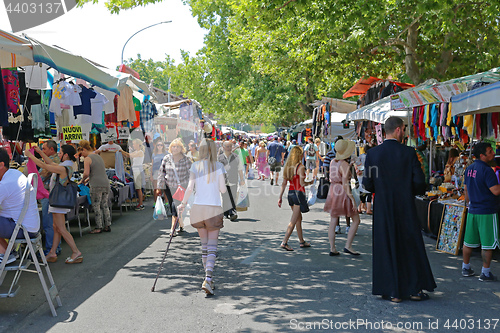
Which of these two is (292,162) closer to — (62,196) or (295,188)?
(295,188)

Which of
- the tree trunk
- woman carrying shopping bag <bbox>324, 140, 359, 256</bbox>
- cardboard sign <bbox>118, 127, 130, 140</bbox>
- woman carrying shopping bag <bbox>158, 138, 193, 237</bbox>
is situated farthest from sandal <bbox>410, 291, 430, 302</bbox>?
the tree trunk

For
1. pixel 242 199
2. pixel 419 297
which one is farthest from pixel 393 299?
pixel 242 199

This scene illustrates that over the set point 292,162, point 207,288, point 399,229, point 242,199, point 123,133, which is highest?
point 123,133

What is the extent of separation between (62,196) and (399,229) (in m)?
5.03

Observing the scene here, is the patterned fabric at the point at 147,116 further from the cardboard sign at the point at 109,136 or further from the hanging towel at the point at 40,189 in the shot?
the hanging towel at the point at 40,189

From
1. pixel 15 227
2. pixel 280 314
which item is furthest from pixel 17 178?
pixel 280 314

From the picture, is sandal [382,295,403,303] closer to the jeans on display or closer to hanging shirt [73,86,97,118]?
the jeans on display

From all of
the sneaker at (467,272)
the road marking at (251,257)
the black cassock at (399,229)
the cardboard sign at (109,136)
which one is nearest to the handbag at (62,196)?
the road marking at (251,257)

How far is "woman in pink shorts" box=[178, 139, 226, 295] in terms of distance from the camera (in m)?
6.34

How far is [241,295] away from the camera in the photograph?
614 centimetres

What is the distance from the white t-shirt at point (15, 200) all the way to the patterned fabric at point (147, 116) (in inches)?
394

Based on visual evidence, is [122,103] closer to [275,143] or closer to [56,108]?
[56,108]

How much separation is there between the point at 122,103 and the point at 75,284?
6.86 metres

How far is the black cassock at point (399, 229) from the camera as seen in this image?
231 inches
